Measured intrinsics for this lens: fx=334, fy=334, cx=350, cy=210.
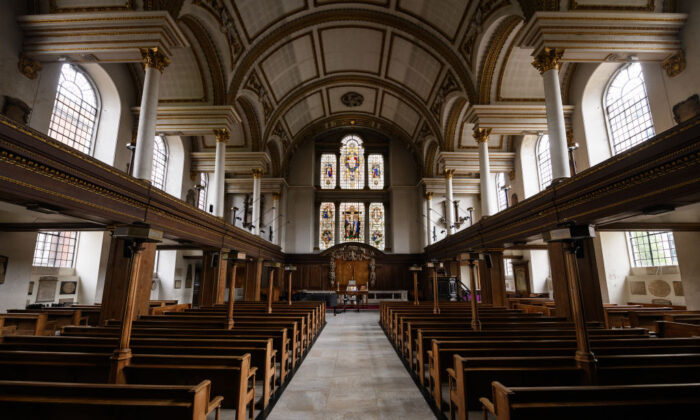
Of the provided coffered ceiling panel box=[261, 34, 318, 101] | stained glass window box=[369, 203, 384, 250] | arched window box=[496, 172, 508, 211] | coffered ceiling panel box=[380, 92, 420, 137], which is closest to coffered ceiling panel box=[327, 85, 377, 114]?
coffered ceiling panel box=[380, 92, 420, 137]

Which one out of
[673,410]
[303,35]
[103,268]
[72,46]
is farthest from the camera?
[303,35]

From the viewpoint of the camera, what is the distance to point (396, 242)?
22.0 m

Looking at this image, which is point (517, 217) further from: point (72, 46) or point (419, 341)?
point (72, 46)

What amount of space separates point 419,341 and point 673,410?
3.21 meters

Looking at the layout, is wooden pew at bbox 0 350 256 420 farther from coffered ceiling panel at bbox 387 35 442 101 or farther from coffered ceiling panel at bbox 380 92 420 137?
coffered ceiling panel at bbox 380 92 420 137

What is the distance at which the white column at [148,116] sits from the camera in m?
7.54

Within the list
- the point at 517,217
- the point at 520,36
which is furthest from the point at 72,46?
the point at 517,217

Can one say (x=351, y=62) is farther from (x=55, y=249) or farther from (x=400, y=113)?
(x=55, y=249)

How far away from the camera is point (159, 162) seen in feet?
51.1

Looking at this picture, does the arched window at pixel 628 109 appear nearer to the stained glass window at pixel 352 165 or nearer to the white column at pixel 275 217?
the stained glass window at pixel 352 165

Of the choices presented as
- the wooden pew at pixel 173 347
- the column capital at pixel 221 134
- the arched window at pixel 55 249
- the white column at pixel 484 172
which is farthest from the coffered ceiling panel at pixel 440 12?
the arched window at pixel 55 249

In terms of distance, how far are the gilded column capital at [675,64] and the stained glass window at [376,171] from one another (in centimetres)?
1598

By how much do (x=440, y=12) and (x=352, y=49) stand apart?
5.47 metres

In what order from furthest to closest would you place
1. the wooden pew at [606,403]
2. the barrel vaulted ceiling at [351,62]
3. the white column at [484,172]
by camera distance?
1. the white column at [484,172]
2. the barrel vaulted ceiling at [351,62]
3. the wooden pew at [606,403]
